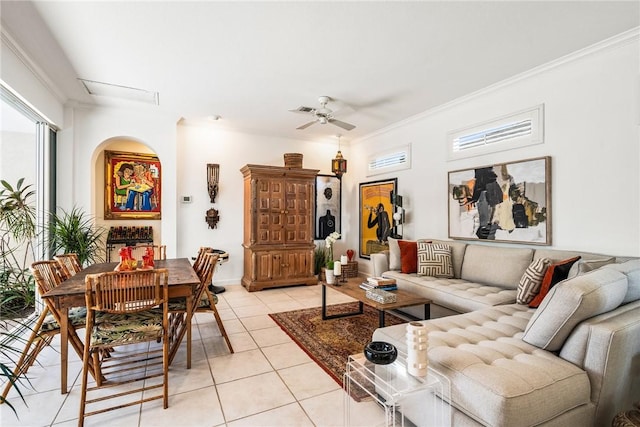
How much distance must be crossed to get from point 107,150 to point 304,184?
3.77 meters

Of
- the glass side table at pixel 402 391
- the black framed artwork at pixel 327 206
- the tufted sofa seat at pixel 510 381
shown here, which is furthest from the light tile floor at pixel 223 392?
the black framed artwork at pixel 327 206

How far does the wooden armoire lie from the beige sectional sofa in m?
3.25

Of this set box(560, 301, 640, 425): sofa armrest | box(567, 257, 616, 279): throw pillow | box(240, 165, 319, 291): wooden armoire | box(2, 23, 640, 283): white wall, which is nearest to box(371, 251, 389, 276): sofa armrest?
box(2, 23, 640, 283): white wall

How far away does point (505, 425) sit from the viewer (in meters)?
1.32

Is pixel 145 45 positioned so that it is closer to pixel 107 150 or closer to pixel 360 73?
pixel 360 73

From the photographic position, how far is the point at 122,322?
2115mm

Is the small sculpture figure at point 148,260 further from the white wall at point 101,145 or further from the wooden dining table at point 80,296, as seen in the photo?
the white wall at point 101,145

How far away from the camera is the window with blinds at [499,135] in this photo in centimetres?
327

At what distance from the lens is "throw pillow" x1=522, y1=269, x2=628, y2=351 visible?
5.30 feet

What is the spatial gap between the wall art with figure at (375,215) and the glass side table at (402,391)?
Result: 358 centimetres

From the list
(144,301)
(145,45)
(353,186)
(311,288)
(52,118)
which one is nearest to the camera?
(144,301)

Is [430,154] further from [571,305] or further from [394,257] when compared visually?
[571,305]

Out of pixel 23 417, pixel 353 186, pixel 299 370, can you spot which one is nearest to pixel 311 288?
pixel 353 186

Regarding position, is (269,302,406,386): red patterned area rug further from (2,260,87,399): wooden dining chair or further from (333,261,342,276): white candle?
(2,260,87,399): wooden dining chair
